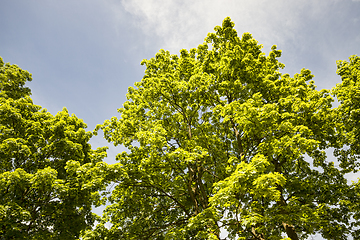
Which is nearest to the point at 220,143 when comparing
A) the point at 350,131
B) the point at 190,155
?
the point at 190,155

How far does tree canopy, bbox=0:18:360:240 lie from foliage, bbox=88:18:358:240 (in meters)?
0.07

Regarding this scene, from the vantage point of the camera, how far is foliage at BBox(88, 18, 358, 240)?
988cm

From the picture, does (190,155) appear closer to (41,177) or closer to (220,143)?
(220,143)

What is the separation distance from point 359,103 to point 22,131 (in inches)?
796

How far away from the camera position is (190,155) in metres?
10.9

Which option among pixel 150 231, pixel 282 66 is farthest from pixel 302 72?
pixel 150 231

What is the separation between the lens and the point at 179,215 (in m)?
13.7

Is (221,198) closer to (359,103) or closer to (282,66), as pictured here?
(359,103)

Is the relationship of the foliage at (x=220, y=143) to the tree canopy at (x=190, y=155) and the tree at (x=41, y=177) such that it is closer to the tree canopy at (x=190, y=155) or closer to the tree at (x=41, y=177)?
the tree canopy at (x=190, y=155)

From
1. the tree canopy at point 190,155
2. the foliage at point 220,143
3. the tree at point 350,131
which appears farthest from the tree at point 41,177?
the tree at point 350,131

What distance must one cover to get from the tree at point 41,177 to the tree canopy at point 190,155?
2.4 inches

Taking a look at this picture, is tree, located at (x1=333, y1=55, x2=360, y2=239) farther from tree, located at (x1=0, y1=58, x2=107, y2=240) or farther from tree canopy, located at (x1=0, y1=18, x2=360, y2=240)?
tree, located at (x1=0, y1=58, x2=107, y2=240)

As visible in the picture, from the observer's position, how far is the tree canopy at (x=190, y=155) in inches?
384

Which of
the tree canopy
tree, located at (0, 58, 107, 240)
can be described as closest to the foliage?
the tree canopy
